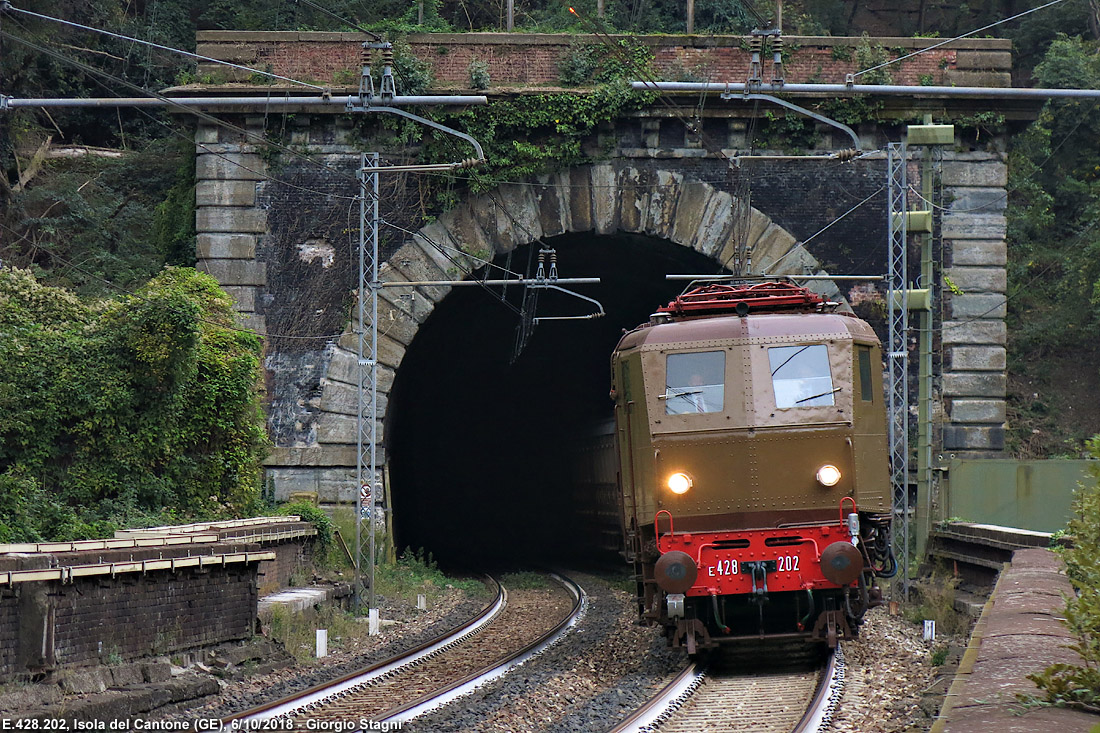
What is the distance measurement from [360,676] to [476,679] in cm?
130

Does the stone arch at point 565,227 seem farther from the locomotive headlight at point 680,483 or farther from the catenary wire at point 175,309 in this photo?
the locomotive headlight at point 680,483

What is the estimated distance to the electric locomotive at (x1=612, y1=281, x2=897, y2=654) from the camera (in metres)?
11.8

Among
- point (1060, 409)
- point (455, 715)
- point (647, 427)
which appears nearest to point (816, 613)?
point (647, 427)

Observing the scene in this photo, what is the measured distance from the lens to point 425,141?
23156 millimetres

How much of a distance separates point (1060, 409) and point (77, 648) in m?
25.4

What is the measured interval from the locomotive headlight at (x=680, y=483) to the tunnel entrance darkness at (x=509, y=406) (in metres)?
12.2

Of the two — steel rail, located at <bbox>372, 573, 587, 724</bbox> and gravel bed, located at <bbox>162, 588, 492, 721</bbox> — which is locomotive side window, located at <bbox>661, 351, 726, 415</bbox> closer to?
steel rail, located at <bbox>372, 573, 587, 724</bbox>

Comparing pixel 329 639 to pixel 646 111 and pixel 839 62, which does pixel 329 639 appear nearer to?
pixel 646 111

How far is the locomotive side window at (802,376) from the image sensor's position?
12.1 metres

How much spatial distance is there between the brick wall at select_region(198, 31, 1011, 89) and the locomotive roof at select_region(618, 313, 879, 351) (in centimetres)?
1165

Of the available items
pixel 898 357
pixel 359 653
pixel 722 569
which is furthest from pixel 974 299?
pixel 359 653

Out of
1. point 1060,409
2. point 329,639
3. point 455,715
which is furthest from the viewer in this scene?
point 1060,409

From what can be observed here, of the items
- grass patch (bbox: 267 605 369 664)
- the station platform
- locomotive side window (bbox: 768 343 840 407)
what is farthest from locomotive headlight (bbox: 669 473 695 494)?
grass patch (bbox: 267 605 369 664)

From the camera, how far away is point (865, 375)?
12.4m
